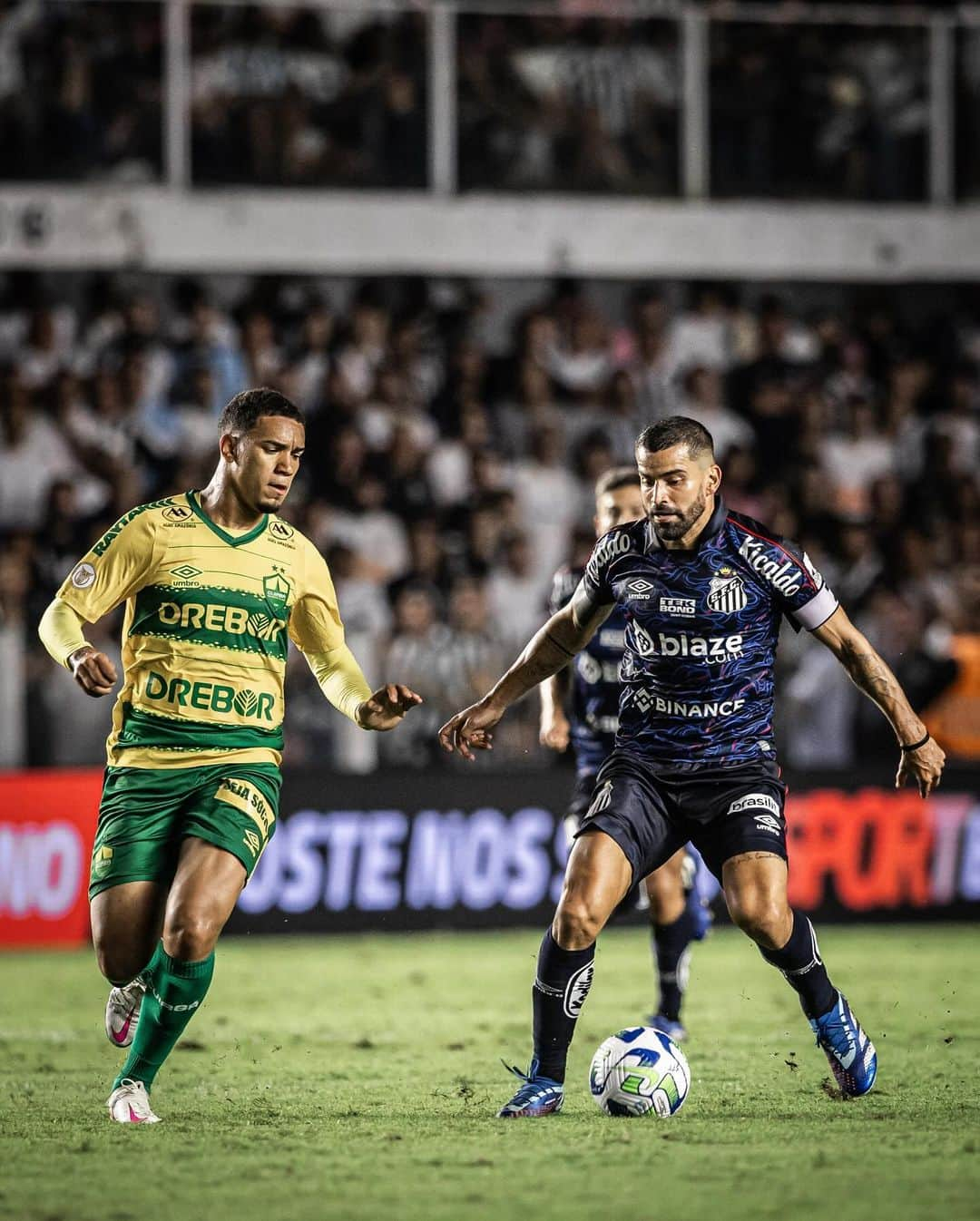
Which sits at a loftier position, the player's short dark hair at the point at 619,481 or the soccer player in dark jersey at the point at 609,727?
the player's short dark hair at the point at 619,481

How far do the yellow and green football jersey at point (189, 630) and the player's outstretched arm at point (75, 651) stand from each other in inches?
1.9

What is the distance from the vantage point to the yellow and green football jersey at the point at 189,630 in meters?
6.79

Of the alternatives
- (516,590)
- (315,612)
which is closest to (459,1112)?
(315,612)

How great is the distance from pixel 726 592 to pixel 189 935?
2.13 metres

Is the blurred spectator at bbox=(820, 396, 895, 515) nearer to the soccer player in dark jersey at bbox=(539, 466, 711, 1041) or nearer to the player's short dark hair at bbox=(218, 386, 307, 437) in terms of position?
the soccer player in dark jersey at bbox=(539, 466, 711, 1041)

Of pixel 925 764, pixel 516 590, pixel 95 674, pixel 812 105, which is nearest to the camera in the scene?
pixel 95 674

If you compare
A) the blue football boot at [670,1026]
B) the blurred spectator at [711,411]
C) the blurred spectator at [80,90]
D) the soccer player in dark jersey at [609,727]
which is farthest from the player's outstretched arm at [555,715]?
the blurred spectator at [80,90]

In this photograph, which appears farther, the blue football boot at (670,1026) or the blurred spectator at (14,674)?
the blurred spectator at (14,674)

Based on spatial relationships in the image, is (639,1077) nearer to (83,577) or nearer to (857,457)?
(83,577)

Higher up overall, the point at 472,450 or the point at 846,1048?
the point at 472,450

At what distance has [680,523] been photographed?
6.79 meters

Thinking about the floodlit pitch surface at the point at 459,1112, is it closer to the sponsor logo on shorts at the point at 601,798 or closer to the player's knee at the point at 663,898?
the player's knee at the point at 663,898

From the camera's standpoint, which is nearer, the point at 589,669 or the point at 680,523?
the point at 680,523

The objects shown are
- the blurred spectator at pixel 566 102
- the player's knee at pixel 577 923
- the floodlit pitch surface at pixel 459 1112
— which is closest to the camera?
the floodlit pitch surface at pixel 459 1112
